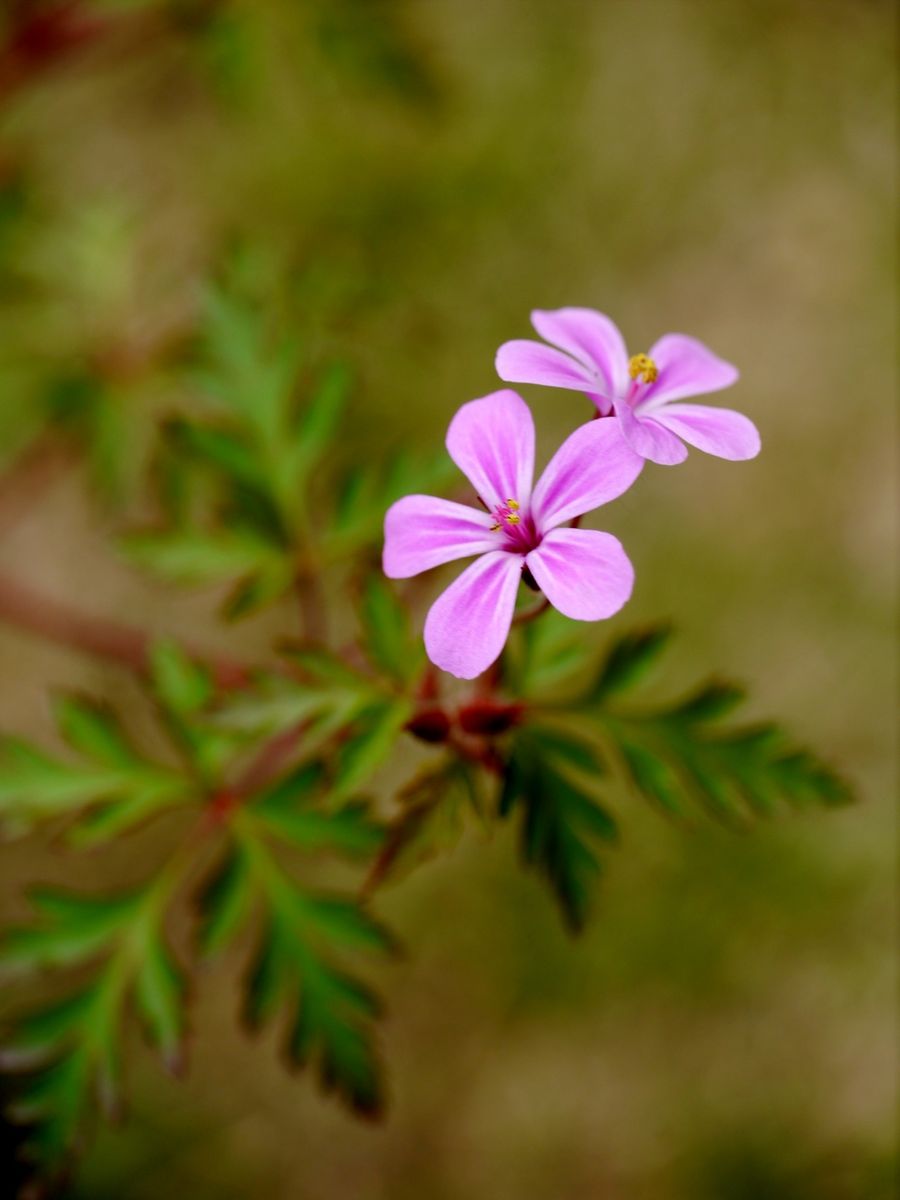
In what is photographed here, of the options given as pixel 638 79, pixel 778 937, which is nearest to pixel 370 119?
pixel 638 79

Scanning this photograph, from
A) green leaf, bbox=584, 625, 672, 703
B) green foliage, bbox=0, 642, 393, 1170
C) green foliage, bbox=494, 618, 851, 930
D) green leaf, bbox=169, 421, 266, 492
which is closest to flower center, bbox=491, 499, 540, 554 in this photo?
green foliage, bbox=494, 618, 851, 930

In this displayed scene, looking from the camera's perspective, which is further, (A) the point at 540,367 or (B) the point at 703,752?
(B) the point at 703,752

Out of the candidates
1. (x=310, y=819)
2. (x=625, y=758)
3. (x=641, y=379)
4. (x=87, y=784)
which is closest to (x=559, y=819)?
(x=625, y=758)

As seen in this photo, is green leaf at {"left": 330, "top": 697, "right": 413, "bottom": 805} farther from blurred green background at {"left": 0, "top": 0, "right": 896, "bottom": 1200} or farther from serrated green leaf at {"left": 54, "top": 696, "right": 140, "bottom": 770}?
blurred green background at {"left": 0, "top": 0, "right": 896, "bottom": 1200}

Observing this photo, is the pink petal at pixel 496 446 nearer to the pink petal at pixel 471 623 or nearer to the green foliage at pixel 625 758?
the pink petal at pixel 471 623

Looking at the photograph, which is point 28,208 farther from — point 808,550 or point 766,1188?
point 766,1188

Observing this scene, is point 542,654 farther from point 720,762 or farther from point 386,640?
point 720,762
